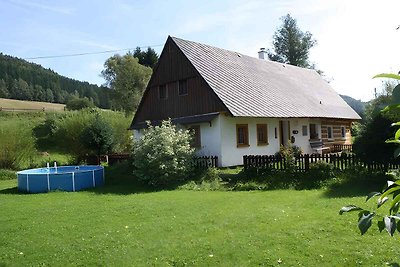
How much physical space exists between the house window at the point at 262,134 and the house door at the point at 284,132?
2.04 metres

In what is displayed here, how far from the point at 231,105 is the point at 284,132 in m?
6.17

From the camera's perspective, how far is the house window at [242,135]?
21.3 metres

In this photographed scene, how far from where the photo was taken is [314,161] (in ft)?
51.0

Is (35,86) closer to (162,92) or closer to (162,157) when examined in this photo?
(162,92)

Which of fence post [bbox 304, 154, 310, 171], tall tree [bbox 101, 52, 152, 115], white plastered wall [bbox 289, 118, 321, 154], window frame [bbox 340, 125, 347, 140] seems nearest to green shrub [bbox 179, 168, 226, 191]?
fence post [bbox 304, 154, 310, 171]

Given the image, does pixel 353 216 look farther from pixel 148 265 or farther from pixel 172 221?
pixel 148 265

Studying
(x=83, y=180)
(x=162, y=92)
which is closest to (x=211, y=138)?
(x=162, y=92)

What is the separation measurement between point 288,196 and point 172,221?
4653 mm

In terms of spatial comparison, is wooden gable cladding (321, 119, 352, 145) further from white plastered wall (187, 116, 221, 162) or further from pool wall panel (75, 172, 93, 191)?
pool wall panel (75, 172, 93, 191)

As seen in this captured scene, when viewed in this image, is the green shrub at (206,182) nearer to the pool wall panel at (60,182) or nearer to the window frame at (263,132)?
the pool wall panel at (60,182)

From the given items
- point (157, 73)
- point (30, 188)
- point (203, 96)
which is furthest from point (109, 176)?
point (157, 73)

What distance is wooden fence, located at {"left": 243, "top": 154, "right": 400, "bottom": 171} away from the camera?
14.0m

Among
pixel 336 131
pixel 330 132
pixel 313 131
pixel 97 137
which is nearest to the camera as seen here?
pixel 97 137

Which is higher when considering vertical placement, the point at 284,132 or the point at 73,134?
the point at 73,134
